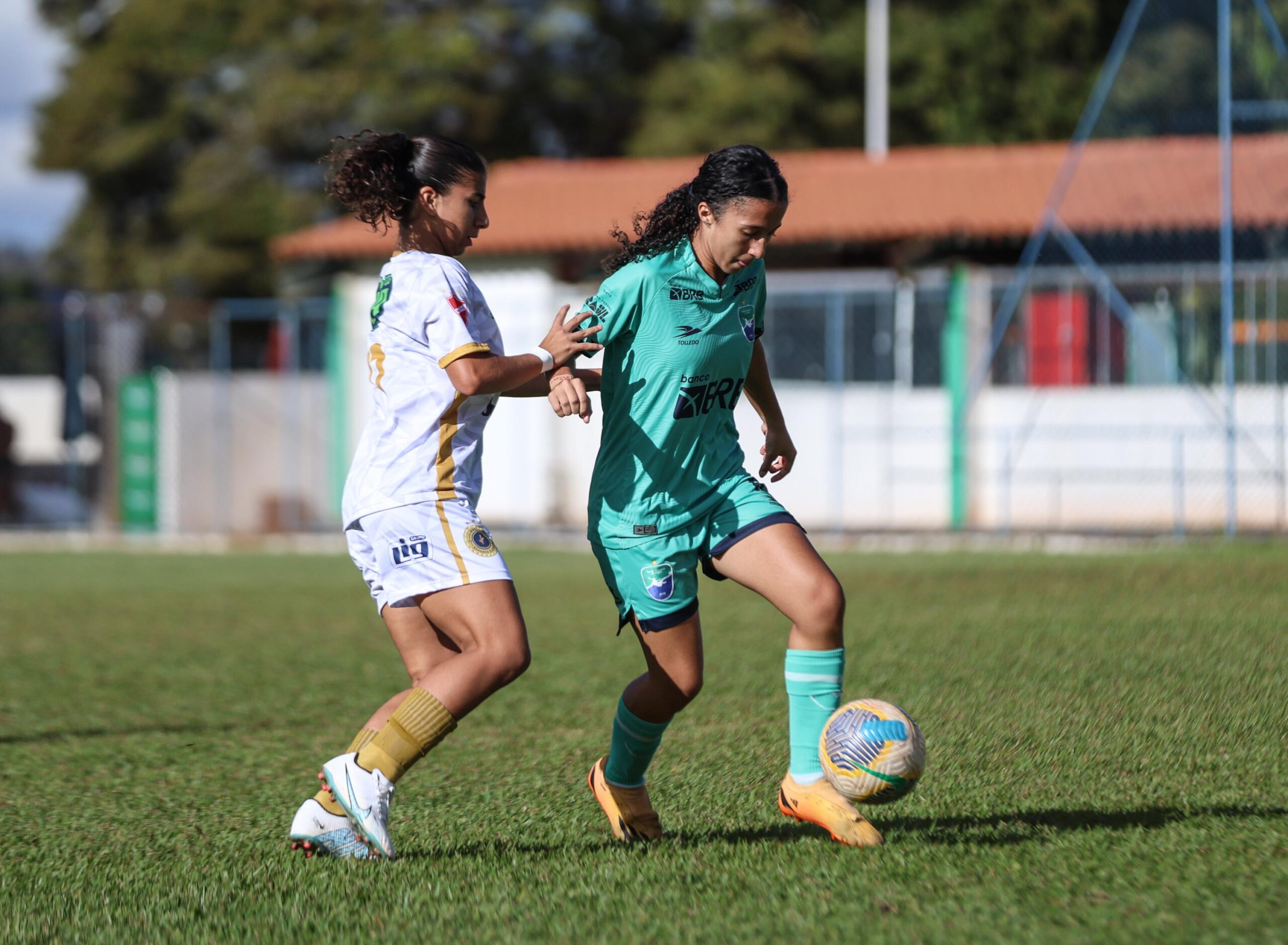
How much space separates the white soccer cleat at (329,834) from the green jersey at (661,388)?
41.0 inches

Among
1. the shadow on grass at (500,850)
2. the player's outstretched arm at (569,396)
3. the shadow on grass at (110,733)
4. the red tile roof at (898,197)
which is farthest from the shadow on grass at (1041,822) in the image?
the red tile roof at (898,197)

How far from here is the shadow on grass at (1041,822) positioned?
443cm

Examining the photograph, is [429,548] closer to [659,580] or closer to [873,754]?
[659,580]

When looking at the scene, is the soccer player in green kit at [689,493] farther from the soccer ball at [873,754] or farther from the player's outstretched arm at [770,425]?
the player's outstretched arm at [770,425]

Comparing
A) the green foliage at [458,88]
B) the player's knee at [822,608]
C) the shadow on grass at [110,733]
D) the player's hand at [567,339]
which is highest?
the green foliage at [458,88]

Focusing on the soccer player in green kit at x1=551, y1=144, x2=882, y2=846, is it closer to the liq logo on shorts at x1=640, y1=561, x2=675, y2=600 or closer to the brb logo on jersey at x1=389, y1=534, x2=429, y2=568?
the liq logo on shorts at x1=640, y1=561, x2=675, y2=600

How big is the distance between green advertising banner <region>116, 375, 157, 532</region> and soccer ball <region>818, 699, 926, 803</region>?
17.3 meters

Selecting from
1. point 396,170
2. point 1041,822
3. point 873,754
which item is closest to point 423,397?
point 396,170

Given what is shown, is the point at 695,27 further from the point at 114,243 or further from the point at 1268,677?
the point at 1268,677

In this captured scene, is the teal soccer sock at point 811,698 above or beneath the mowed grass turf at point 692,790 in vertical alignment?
above

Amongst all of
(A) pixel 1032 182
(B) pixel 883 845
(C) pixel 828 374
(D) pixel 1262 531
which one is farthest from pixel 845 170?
(B) pixel 883 845

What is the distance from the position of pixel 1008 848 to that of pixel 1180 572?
28.5 feet

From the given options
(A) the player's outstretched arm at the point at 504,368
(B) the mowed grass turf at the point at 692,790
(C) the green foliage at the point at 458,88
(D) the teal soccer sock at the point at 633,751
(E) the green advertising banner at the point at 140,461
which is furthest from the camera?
(C) the green foliage at the point at 458,88

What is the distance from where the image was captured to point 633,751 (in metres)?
4.68
